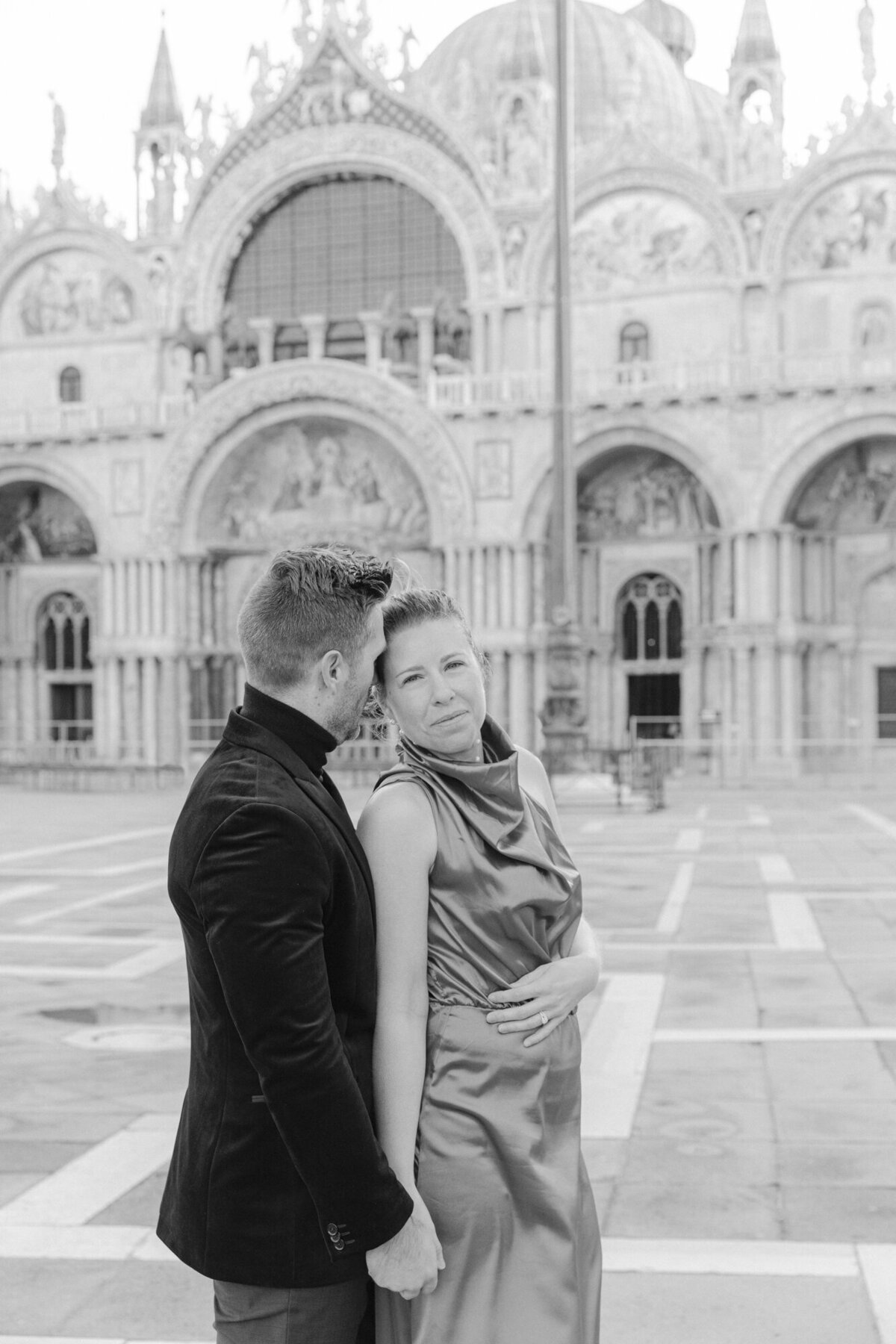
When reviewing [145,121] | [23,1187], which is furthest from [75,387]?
[23,1187]

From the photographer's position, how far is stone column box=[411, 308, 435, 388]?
135 feet

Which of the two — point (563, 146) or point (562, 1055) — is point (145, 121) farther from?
point (562, 1055)

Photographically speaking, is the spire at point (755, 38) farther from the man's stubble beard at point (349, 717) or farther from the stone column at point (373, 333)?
the man's stubble beard at point (349, 717)

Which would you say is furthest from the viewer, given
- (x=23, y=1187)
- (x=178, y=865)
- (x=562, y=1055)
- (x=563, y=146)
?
(x=563, y=146)

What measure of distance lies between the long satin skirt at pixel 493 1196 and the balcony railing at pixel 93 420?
128ft

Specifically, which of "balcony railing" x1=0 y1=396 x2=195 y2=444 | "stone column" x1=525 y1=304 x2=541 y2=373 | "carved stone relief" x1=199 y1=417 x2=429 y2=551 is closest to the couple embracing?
"carved stone relief" x1=199 y1=417 x2=429 y2=551

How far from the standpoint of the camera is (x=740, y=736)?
37.0m

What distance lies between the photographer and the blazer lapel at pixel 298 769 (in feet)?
10.0

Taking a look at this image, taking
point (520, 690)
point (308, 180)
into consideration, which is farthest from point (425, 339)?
point (520, 690)

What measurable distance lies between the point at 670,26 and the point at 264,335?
3190cm

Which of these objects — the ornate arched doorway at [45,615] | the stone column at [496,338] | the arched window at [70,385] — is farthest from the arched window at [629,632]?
the arched window at [70,385]

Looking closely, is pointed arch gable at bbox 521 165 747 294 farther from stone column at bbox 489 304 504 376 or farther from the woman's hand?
the woman's hand

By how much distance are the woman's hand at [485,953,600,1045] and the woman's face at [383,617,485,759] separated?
47 centimetres

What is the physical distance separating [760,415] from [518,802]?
35.0 metres
